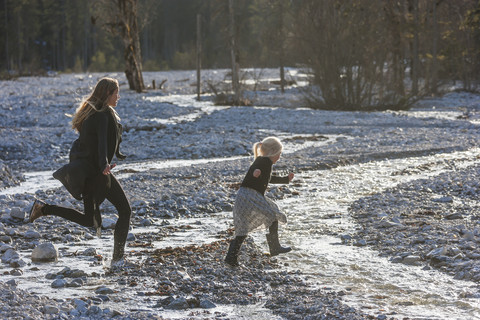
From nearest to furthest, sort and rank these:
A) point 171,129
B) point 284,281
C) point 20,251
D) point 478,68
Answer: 1. point 284,281
2. point 20,251
3. point 171,129
4. point 478,68

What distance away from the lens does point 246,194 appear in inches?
278

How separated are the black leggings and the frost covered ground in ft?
1.55

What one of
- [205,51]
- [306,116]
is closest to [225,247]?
[306,116]

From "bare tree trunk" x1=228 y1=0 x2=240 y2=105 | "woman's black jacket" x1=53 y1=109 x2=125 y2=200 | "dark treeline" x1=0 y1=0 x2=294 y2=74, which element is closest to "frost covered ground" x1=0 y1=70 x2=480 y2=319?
"woman's black jacket" x1=53 y1=109 x2=125 y2=200

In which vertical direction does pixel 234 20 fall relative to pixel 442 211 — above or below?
above

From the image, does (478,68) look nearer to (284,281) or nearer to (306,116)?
(306,116)

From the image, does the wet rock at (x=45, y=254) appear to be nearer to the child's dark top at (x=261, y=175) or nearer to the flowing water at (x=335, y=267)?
the flowing water at (x=335, y=267)

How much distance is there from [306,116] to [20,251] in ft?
64.7

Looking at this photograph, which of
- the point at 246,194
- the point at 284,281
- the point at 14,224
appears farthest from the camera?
the point at 14,224

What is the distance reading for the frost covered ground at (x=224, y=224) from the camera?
225 inches

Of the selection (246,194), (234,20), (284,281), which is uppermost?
(234,20)

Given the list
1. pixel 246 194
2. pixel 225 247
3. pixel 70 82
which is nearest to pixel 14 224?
pixel 225 247

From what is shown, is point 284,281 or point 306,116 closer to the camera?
point 284,281

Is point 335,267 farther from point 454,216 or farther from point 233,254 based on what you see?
point 454,216
